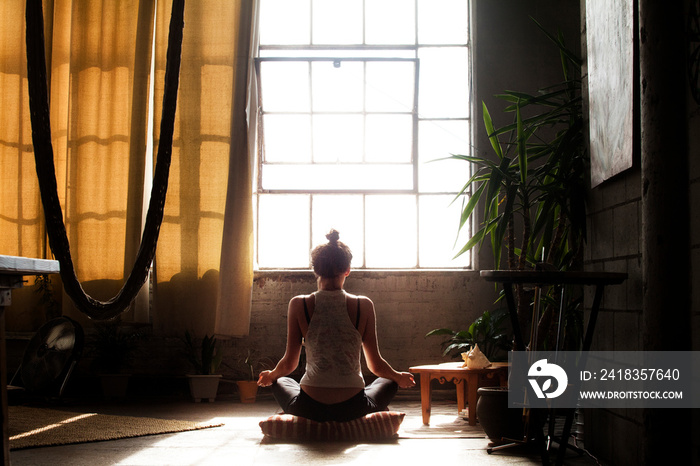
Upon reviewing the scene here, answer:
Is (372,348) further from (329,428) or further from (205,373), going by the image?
(205,373)

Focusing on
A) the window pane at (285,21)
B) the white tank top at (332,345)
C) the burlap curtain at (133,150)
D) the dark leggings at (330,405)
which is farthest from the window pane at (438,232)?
the white tank top at (332,345)

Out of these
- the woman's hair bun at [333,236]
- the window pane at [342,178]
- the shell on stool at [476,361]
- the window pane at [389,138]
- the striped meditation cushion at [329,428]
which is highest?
the window pane at [389,138]

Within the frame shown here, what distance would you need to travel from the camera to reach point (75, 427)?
330cm

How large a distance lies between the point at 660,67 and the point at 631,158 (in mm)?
378

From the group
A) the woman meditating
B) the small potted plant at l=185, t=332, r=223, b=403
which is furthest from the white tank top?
the small potted plant at l=185, t=332, r=223, b=403

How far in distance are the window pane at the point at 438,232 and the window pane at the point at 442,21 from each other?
1.20 m

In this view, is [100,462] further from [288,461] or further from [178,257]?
[178,257]

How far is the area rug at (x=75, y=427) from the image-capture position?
2.96 metres

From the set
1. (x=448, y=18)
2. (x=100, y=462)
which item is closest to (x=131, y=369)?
(x=100, y=462)

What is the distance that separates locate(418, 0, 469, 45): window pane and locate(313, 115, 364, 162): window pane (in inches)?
32.5

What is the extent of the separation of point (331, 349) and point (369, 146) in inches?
94.6

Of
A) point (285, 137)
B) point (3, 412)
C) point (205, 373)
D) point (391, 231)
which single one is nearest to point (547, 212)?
point (391, 231)

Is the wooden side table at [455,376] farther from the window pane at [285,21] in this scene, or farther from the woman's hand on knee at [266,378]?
the window pane at [285,21]

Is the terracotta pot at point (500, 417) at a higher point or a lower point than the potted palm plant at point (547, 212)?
lower
